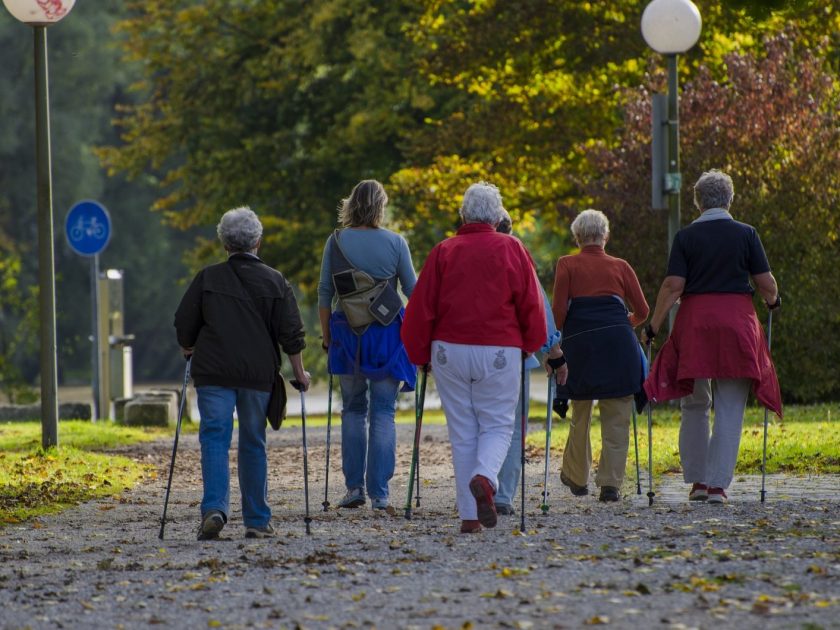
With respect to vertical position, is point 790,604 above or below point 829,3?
below

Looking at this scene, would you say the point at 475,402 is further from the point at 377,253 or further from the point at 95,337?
the point at 95,337

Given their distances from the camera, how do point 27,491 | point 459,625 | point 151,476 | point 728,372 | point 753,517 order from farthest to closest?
1. point 151,476
2. point 27,491
3. point 728,372
4. point 753,517
5. point 459,625

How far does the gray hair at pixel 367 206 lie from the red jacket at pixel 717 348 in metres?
1.89

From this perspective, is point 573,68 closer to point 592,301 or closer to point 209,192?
point 209,192

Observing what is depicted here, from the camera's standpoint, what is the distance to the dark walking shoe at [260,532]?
866 cm

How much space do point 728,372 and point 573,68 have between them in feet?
57.0

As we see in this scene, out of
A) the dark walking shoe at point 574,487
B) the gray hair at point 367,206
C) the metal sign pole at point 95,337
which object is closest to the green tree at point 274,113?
the metal sign pole at point 95,337

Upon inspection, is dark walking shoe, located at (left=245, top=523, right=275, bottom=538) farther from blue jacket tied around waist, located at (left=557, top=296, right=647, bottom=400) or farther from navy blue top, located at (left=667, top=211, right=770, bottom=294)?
navy blue top, located at (left=667, top=211, right=770, bottom=294)

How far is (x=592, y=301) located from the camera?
33.7 feet

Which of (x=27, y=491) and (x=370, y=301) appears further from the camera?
(x=27, y=491)

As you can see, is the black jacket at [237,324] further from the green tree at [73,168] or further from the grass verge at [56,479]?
the green tree at [73,168]

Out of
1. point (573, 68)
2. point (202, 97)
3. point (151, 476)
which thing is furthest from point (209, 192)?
point (151, 476)

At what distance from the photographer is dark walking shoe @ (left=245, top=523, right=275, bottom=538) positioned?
866cm

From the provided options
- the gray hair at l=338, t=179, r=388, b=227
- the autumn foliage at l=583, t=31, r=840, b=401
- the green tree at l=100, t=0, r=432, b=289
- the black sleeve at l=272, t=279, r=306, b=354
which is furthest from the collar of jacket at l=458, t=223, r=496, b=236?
the green tree at l=100, t=0, r=432, b=289
